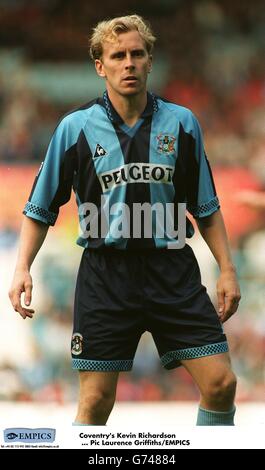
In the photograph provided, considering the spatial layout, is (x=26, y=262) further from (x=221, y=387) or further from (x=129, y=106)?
(x=221, y=387)

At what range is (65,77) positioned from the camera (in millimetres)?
7352

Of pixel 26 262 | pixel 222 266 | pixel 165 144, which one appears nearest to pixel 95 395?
pixel 26 262

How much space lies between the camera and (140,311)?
4113 millimetres

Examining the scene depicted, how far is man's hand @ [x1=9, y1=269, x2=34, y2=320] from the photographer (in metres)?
3.98

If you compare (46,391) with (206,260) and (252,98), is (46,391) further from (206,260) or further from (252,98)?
(252,98)

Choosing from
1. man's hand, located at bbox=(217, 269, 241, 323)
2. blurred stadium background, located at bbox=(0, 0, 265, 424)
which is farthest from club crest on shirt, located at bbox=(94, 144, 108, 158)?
blurred stadium background, located at bbox=(0, 0, 265, 424)

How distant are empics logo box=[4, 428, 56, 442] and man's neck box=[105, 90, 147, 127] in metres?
1.42

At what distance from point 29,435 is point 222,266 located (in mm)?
1214

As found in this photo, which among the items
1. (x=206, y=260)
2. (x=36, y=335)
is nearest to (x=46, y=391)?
(x=36, y=335)

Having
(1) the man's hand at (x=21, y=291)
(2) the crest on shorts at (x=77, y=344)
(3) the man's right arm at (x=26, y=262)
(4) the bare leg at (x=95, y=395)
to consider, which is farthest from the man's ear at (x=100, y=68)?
(4) the bare leg at (x=95, y=395)

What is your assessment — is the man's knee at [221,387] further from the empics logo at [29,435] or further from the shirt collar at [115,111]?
the shirt collar at [115,111]
